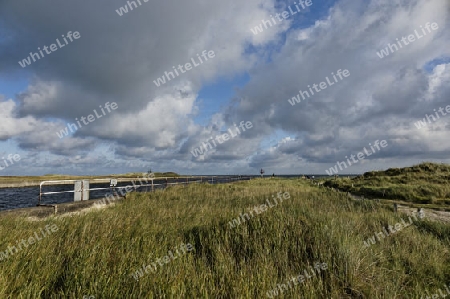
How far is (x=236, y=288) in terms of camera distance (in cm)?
318

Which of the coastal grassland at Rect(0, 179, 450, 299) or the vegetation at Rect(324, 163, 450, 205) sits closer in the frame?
the coastal grassland at Rect(0, 179, 450, 299)

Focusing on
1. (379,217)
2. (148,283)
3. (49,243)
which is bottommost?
(379,217)

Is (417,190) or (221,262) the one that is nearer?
(221,262)

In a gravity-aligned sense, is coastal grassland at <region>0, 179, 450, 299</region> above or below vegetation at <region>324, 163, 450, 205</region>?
above

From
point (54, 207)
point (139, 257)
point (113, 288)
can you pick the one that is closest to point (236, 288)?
point (113, 288)

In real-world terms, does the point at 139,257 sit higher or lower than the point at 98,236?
lower

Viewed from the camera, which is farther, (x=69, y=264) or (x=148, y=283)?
(x=69, y=264)

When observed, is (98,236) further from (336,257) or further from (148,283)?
(336,257)

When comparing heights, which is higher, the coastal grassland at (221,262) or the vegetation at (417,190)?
the coastal grassland at (221,262)

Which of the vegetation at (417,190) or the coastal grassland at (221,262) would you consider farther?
the vegetation at (417,190)

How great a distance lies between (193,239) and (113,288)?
2.55m

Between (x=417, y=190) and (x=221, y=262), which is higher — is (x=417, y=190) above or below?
below

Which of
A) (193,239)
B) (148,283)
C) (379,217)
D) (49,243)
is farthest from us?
(379,217)

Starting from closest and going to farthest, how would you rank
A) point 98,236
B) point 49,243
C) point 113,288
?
1. point 113,288
2. point 49,243
3. point 98,236
